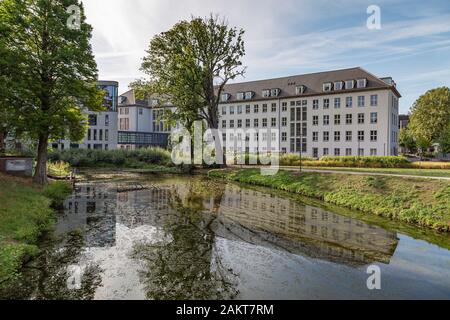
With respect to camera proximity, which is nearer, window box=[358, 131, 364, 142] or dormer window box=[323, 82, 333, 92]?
window box=[358, 131, 364, 142]

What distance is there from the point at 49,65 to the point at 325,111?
4594 cm

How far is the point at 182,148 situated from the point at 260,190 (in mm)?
21592

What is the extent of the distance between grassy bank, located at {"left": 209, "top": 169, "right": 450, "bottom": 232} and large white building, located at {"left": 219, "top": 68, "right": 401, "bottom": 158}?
20018 millimetres

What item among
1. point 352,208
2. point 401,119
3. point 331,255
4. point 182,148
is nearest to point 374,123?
point 182,148

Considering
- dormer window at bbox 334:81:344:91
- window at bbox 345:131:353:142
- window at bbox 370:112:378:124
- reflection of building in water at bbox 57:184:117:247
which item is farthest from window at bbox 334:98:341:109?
reflection of building in water at bbox 57:184:117:247

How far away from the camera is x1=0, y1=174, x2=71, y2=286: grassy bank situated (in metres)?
8.40

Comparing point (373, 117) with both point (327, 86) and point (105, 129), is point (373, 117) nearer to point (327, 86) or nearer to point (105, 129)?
point (327, 86)

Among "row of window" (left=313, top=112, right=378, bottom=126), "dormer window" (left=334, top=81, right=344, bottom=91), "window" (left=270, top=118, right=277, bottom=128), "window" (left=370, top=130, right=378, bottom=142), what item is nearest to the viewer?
"window" (left=370, top=130, right=378, bottom=142)

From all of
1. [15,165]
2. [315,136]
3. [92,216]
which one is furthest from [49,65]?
[315,136]

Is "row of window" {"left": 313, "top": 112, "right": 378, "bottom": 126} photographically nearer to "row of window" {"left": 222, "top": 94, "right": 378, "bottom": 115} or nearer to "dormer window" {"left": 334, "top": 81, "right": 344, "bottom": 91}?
"row of window" {"left": 222, "top": 94, "right": 378, "bottom": 115}

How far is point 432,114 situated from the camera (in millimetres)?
53656

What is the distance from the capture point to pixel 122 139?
237ft

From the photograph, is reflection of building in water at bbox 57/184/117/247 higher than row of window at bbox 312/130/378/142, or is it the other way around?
row of window at bbox 312/130/378/142
